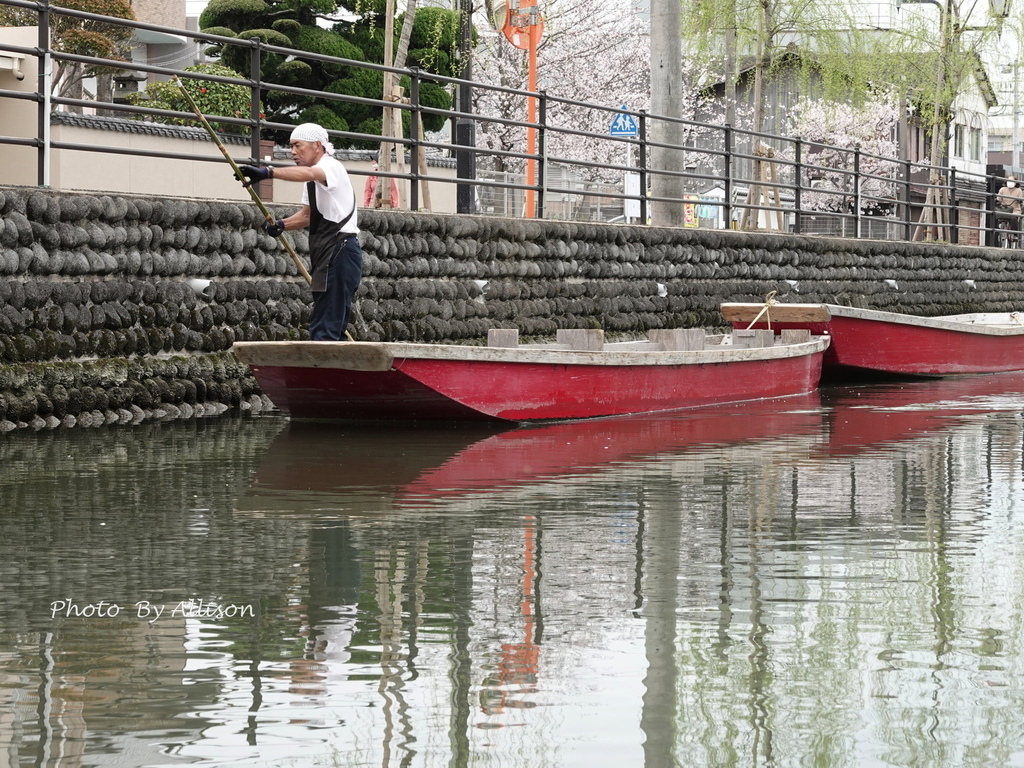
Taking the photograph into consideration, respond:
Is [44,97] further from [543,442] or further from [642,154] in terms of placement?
[642,154]

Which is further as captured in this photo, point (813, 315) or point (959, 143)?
point (959, 143)

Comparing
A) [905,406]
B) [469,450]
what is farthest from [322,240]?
[905,406]

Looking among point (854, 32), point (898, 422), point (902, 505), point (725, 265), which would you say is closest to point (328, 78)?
point (854, 32)

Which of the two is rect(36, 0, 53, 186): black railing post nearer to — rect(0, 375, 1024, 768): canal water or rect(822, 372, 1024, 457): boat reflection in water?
rect(0, 375, 1024, 768): canal water

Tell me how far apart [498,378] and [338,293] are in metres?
0.99

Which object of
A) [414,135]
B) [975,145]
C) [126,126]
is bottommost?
[414,135]

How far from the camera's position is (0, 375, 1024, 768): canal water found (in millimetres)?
2982

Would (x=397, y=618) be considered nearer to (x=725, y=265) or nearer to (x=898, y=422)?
(x=898, y=422)

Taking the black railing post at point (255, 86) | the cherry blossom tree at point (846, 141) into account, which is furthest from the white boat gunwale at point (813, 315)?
the cherry blossom tree at point (846, 141)

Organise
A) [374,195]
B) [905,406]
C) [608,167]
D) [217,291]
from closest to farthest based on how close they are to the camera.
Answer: [217,291] < [905,406] < [608,167] < [374,195]

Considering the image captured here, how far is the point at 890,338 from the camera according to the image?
43.4ft

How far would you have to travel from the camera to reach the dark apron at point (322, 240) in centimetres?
858

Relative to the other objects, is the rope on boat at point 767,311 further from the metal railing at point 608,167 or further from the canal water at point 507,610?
the canal water at point 507,610

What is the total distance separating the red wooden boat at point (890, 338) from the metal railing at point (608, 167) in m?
1.45
